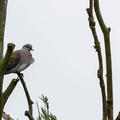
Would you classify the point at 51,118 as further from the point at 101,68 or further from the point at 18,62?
the point at 18,62

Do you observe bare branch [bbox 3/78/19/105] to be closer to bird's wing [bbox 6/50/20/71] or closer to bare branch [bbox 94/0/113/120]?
bare branch [bbox 94/0/113/120]

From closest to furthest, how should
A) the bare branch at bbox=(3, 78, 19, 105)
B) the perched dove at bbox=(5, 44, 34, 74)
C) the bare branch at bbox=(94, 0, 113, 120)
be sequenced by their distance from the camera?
1. the bare branch at bbox=(94, 0, 113, 120)
2. the bare branch at bbox=(3, 78, 19, 105)
3. the perched dove at bbox=(5, 44, 34, 74)

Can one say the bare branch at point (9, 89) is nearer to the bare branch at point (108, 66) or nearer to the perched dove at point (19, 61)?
the bare branch at point (108, 66)

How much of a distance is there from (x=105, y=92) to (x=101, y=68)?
0.12m

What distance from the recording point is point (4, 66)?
1.92m

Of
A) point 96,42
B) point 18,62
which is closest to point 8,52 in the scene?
point 96,42

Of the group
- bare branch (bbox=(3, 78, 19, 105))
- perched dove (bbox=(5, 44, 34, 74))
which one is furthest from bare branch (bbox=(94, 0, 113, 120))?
perched dove (bbox=(5, 44, 34, 74))

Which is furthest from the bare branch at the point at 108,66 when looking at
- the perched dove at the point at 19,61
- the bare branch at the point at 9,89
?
the perched dove at the point at 19,61

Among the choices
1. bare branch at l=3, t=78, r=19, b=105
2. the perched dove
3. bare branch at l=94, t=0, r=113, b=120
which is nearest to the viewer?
bare branch at l=94, t=0, r=113, b=120

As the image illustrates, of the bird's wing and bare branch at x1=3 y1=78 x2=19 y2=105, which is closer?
bare branch at x1=3 y1=78 x2=19 y2=105

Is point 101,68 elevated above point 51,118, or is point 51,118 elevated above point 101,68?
point 101,68

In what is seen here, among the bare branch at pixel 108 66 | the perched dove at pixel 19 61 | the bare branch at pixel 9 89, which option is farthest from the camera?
the perched dove at pixel 19 61

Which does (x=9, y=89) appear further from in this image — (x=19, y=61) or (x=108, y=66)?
(x=19, y=61)

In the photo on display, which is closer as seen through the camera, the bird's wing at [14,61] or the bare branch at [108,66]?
the bare branch at [108,66]
